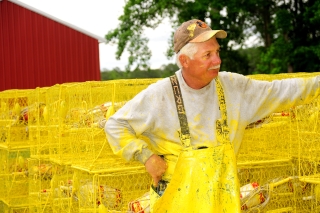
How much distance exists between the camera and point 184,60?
3846mm

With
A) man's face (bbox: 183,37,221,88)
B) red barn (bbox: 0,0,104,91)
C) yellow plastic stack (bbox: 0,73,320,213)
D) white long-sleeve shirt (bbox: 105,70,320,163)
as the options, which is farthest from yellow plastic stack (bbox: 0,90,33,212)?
red barn (bbox: 0,0,104,91)

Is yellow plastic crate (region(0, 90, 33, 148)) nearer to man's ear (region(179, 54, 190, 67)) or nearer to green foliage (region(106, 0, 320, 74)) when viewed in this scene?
man's ear (region(179, 54, 190, 67))

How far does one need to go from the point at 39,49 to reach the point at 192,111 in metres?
17.3

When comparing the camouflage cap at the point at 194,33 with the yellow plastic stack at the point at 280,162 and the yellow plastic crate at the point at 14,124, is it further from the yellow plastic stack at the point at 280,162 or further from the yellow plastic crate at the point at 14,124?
the yellow plastic crate at the point at 14,124

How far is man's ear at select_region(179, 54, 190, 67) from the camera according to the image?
12.6ft

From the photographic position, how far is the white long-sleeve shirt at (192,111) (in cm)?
373

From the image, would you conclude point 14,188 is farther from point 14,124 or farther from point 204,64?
point 204,64

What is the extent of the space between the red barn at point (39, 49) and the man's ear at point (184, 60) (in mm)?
16351

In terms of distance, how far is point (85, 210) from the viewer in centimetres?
596

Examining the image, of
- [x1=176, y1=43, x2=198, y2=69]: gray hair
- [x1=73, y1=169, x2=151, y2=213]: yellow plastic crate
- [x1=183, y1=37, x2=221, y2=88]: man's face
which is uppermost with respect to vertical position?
[x1=176, y1=43, x2=198, y2=69]: gray hair

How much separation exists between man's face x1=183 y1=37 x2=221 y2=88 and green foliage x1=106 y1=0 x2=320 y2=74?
826 inches

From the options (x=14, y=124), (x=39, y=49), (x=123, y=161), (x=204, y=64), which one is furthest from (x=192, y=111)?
(x=39, y=49)

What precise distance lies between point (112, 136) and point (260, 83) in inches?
38.8

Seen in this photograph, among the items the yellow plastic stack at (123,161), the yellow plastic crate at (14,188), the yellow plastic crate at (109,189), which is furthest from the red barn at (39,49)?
the yellow plastic crate at (109,189)
